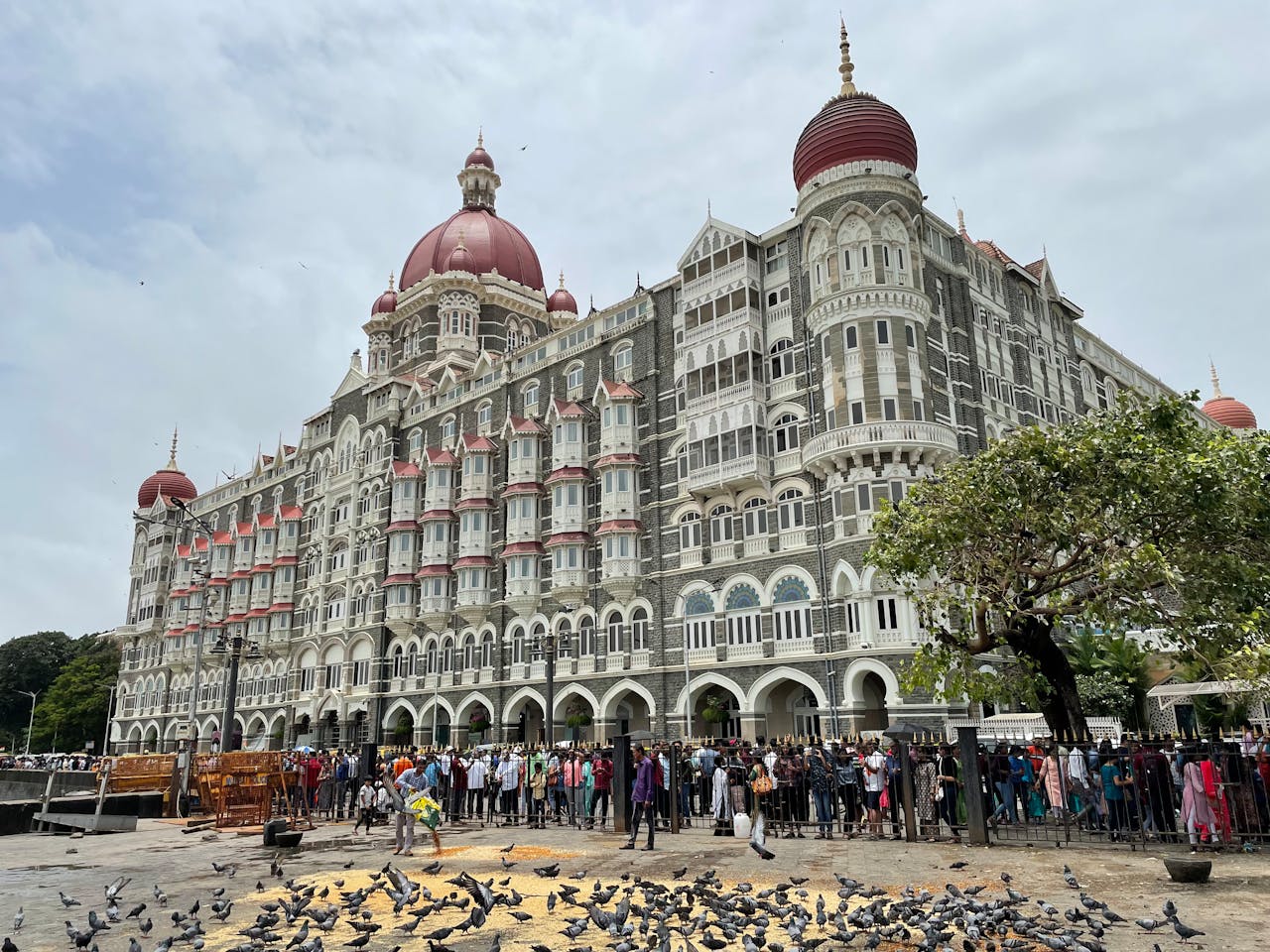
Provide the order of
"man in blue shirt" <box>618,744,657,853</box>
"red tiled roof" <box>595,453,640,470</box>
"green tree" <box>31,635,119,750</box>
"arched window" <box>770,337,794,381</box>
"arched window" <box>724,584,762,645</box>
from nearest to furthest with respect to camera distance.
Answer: "man in blue shirt" <box>618,744,657,853</box>, "arched window" <box>724,584,762,645</box>, "arched window" <box>770,337,794,381</box>, "red tiled roof" <box>595,453,640,470</box>, "green tree" <box>31,635,119,750</box>

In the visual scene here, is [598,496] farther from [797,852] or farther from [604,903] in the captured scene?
[604,903]

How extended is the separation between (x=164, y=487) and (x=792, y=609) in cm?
6504

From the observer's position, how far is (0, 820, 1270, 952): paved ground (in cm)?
1006

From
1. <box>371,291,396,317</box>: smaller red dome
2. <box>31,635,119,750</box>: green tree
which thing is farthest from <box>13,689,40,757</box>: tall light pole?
<box>371,291,396,317</box>: smaller red dome

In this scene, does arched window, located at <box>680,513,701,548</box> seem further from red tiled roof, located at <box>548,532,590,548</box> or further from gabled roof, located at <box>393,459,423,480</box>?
gabled roof, located at <box>393,459,423,480</box>

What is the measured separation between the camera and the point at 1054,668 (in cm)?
1894

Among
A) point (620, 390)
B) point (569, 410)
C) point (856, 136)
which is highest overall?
point (856, 136)

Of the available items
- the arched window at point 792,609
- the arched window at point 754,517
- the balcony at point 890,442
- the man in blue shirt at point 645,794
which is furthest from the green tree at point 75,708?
the man in blue shirt at point 645,794

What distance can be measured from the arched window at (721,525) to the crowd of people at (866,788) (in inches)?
523

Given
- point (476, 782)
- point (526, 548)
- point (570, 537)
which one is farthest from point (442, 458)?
point (476, 782)

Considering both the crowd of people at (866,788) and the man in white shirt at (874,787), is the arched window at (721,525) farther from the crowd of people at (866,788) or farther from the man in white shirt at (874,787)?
the man in white shirt at (874,787)

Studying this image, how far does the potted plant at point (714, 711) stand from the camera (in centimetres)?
3434

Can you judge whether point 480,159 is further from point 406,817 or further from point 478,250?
point 406,817

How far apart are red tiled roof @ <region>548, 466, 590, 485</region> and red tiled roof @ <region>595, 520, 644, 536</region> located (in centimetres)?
334
